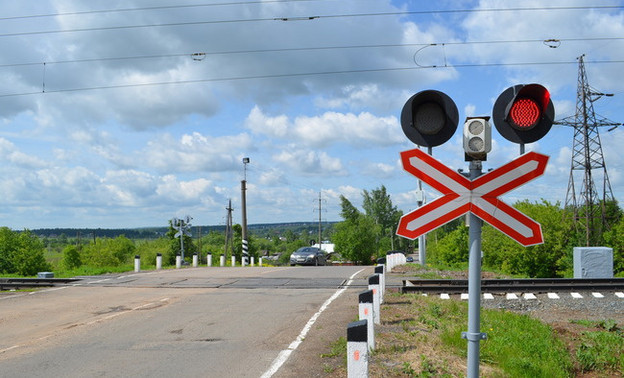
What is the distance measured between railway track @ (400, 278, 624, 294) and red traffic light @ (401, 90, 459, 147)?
12.2 meters

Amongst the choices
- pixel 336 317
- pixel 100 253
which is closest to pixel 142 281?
pixel 336 317

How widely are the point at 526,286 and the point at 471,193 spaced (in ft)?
45.5

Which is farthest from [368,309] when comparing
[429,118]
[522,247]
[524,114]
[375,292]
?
[522,247]

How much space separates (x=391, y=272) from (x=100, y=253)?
4129 inches

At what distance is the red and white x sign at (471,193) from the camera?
402 centimetres

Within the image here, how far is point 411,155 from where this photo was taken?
163 inches

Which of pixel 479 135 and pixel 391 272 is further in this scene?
pixel 391 272

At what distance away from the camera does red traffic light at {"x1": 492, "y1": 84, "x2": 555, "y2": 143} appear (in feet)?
13.8

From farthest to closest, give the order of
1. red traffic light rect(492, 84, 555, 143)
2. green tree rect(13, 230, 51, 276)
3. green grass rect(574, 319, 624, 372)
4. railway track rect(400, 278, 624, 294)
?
green tree rect(13, 230, 51, 276) → railway track rect(400, 278, 624, 294) → green grass rect(574, 319, 624, 372) → red traffic light rect(492, 84, 555, 143)

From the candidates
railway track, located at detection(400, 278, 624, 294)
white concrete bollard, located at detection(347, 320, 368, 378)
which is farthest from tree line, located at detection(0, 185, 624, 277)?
white concrete bollard, located at detection(347, 320, 368, 378)

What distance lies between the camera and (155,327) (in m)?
10.8

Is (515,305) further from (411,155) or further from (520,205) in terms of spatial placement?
(520,205)

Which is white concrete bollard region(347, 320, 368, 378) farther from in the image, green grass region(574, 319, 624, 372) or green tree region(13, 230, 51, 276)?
green tree region(13, 230, 51, 276)

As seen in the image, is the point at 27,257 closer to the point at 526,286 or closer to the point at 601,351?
the point at 526,286
